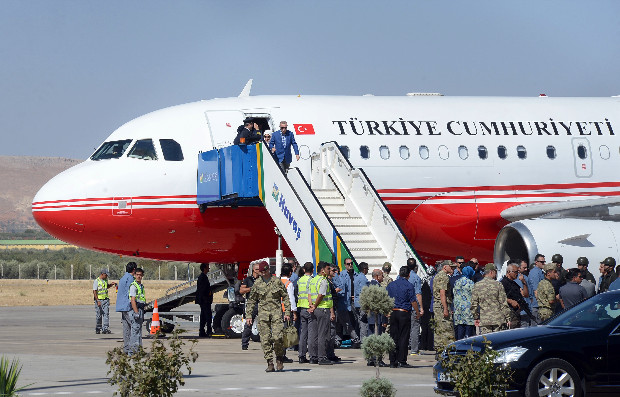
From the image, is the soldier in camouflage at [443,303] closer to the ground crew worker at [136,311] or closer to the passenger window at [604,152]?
the ground crew worker at [136,311]

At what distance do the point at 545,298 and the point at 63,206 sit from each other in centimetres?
1096

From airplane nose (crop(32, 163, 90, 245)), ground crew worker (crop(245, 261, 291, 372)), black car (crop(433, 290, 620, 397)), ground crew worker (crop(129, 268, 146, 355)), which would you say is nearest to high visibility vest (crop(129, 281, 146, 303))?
ground crew worker (crop(129, 268, 146, 355))

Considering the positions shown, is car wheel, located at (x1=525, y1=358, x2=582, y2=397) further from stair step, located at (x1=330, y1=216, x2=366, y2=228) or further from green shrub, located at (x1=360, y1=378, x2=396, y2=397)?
stair step, located at (x1=330, y1=216, x2=366, y2=228)

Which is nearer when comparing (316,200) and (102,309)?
(316,200)

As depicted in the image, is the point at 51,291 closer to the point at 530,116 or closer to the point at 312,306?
the point at 530,116

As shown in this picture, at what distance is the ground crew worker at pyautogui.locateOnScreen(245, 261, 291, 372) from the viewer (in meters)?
18.6

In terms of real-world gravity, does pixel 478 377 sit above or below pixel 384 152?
below

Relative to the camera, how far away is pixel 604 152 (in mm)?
28297

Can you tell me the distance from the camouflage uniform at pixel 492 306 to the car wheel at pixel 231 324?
373 inches

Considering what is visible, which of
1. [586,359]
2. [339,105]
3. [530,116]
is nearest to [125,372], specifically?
[586,359]

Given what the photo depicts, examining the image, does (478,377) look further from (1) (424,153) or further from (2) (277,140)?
(1) (424,153)

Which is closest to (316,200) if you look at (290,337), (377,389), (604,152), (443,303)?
(443,303)

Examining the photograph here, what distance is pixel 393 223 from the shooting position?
79.5ft

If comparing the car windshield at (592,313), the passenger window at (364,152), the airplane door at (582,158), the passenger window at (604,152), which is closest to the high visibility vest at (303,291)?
the car windshield at (592,313)
